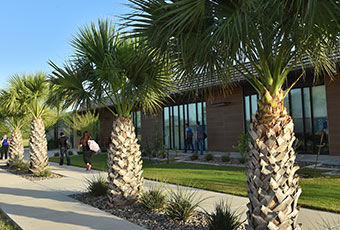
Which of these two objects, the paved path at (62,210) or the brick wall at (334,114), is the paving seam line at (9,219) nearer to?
the paved path at (62,210)

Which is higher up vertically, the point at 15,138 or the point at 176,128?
the point at 176,128

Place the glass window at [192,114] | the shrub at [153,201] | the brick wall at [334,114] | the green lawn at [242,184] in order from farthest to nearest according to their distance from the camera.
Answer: the glass window at [192,114]
the brick wall at [334,114]
the green lawn at [242,184]
the shrub at [153,201]

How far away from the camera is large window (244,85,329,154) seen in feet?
42.2

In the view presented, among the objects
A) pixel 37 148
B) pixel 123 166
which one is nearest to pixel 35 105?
A: pixel 37 148

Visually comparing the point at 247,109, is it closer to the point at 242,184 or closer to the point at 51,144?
the point at 242,184

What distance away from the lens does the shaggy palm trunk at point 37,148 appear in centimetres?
1166

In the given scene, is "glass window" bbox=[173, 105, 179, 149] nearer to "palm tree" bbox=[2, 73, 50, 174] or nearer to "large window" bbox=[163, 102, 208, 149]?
"large window" bbox=[163, 102, 208, 149]

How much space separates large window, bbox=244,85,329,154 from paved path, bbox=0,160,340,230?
8.53 m

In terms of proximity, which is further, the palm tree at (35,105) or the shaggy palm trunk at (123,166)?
the palm tree at (35,105)

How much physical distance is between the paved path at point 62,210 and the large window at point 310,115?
853 centimetres

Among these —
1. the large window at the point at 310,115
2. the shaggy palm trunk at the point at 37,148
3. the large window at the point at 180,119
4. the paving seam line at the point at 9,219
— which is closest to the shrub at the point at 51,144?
the large window at the point at 180,119

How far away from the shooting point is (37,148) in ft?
38.7

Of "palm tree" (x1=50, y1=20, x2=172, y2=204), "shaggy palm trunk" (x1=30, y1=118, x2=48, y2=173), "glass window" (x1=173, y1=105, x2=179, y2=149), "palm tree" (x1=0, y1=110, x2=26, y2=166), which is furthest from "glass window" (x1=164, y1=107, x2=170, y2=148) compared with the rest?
"palm tree" (x1=50, y1=20, x2=172, y2=204)

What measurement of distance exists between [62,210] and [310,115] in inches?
471
